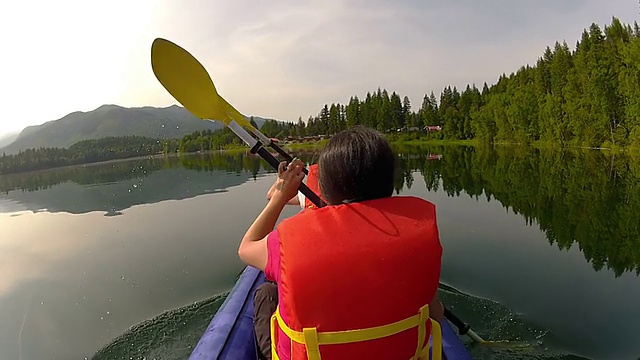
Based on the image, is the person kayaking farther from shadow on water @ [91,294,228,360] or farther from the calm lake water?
shadow on water @ [91,294,228,360]

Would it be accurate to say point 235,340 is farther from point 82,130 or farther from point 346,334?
point 82,130

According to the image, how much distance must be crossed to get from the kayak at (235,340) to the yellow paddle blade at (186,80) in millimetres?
1300

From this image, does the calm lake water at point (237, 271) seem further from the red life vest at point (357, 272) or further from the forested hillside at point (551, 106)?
the forested hillside at point (551, 106)

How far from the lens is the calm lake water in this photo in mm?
4492

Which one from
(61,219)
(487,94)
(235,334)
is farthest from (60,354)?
(487,94)

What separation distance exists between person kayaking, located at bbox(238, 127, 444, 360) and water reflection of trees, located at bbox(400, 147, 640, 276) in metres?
1.28

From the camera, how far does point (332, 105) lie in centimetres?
5334

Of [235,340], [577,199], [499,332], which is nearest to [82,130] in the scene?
[577,199]

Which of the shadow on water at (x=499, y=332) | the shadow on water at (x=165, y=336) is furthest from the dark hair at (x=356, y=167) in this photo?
the shadow on water at (x=165, y=336)

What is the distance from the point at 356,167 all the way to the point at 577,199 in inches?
460

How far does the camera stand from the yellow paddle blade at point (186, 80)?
2430mm

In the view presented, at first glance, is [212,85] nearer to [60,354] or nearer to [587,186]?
[60,354]

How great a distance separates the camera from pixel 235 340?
8.66ft

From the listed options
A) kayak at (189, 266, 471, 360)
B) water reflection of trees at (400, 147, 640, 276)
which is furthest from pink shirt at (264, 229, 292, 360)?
water reflection of trees at (400, 147, 640, 276)
